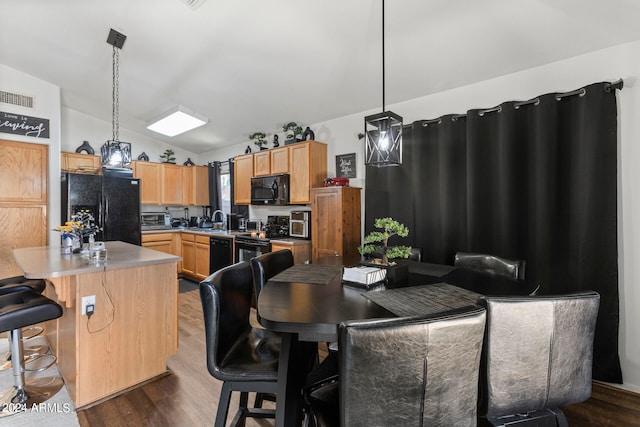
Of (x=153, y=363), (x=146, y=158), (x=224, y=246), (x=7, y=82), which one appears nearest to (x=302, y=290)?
(x=153, y=363)

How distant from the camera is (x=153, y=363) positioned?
2.32 meters

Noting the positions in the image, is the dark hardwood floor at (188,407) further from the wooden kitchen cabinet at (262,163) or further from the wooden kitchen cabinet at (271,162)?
the wooden kitchen cabinet at (262,163)

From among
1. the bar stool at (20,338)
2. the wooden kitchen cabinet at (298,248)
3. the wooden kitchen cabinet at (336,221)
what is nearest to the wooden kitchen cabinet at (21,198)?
the bar stool at (20,338)

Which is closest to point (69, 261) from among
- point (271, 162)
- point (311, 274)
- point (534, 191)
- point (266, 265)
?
point (266, 265)

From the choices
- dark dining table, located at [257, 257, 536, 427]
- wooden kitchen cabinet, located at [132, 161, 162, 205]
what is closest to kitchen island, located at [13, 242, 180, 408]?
dark dining table, located at [257, 257, 536, 427]

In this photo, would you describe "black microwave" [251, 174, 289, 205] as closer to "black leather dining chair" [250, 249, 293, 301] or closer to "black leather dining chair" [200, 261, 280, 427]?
"black leather dining chair" [250, 249, 293, 301]

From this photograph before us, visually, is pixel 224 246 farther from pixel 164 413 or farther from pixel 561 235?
pixel 561 235

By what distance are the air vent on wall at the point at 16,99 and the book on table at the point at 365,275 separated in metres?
4.64

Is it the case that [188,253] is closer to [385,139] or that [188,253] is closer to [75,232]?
[75,232]

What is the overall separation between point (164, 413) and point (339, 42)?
9.79ft

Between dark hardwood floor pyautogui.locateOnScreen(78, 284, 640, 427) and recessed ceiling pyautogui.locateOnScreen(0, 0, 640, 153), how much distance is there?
2472 millimetres

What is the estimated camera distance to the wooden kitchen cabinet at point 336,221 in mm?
3529

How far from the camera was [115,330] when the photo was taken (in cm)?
212

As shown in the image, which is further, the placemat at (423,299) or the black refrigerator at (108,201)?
the black refrigerator at (108,201)
